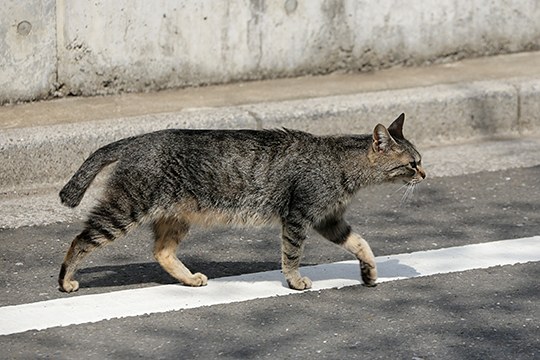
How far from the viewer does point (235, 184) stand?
617cm

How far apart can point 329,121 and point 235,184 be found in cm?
226

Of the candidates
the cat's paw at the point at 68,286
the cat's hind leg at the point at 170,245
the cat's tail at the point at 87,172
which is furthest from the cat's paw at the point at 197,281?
the cat's tail at the point at 87,172

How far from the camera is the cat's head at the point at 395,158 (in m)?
6.32

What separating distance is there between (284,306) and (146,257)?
1.01 meters

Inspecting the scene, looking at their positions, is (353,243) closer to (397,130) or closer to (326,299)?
(326,299)

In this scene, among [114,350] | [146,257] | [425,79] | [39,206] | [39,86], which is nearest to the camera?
[114,350]

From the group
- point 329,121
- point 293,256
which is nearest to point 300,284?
point 293,256

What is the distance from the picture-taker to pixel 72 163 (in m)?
7.71

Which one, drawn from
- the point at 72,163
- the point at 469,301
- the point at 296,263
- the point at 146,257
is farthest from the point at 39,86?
the point at 469,301

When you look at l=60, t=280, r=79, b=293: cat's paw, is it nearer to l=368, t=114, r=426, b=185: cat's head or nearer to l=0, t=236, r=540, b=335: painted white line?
l=0, t=236, r=540, b=335: painted white line

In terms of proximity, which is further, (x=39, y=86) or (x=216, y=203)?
(x=39, y=86)

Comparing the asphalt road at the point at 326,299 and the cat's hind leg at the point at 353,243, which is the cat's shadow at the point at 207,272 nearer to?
the asphalt road at the point at 326,299

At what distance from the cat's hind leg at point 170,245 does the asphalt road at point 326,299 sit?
0.12m

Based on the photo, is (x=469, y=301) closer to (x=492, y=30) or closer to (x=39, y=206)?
(x=39, y=206)
